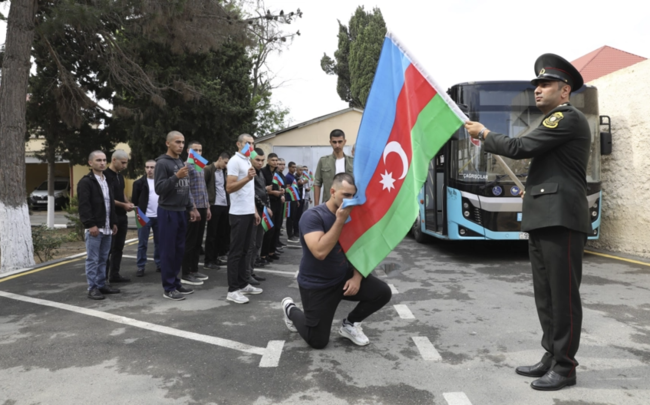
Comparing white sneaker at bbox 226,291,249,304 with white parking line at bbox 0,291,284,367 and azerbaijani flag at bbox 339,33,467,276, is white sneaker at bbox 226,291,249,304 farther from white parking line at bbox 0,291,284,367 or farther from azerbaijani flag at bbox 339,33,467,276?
azerbaijani flag at bbox 339,33,467,276

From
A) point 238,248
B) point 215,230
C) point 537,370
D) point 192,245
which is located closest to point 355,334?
point 537,370

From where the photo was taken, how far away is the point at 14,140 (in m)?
7.78

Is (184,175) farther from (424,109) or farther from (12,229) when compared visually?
(12,229)

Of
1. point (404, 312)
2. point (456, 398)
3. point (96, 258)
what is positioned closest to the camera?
point (456, 398)

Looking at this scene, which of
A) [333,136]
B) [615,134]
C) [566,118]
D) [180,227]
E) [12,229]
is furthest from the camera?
[615,134]

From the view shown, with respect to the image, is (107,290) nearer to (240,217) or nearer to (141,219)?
(141,219)

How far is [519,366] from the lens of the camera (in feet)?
11.5

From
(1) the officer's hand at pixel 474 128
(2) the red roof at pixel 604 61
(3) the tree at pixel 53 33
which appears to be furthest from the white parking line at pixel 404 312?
(2) the red roof at pixel 604 61

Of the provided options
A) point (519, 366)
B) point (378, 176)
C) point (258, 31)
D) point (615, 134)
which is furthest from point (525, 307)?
point (258, 31)

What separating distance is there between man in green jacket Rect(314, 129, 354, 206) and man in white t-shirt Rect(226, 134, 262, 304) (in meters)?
1.33

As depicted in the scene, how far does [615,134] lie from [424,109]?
7786mm

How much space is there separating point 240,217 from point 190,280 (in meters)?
1.66

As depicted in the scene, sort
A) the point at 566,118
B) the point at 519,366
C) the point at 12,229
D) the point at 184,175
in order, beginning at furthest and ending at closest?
the point at 12,229 → the point at 184,175 → the point at 519,366 → the point at 566,118

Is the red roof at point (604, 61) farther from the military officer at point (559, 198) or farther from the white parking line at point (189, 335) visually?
the white parking line at point (189, 335)
